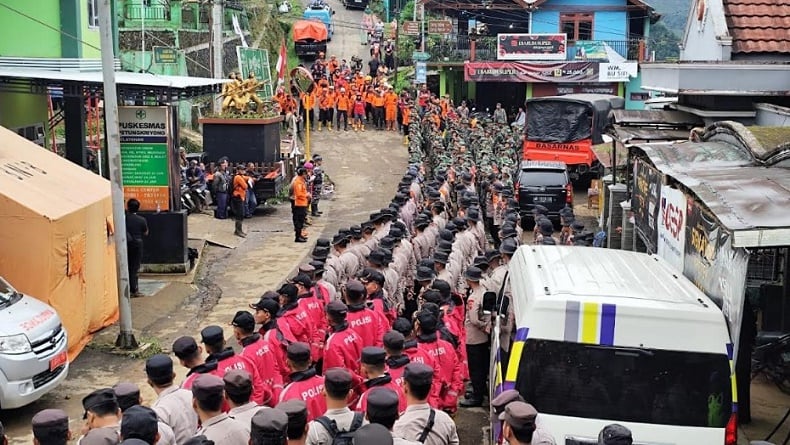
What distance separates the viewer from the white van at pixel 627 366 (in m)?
6.32

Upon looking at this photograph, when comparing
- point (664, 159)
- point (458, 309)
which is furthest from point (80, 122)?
point (664, 159)

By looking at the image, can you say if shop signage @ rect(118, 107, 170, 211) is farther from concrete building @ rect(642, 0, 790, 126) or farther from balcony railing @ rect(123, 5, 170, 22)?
balcony railing @ rect(123, 5, 170, 22)

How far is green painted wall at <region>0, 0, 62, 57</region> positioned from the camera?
16.6 m

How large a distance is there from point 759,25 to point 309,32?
31.5 meters

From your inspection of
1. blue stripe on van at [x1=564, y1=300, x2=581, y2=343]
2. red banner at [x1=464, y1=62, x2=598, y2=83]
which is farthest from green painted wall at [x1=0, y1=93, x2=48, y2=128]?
red banner at [x1=464, y1=62, x2=598, y2=83]

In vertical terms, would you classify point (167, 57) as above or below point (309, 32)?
below

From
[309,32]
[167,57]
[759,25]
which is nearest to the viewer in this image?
[759,25]

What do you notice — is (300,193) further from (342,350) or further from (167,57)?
(167,57)

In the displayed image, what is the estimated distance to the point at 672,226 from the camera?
934 centimetres

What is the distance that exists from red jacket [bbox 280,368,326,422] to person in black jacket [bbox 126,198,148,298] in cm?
825

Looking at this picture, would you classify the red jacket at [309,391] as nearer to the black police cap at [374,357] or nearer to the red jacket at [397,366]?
the black police cap at [374,357]

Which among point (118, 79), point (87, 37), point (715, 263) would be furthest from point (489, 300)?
point (87, 37)

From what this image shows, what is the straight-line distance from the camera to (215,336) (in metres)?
7.07

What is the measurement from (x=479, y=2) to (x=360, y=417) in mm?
38155
